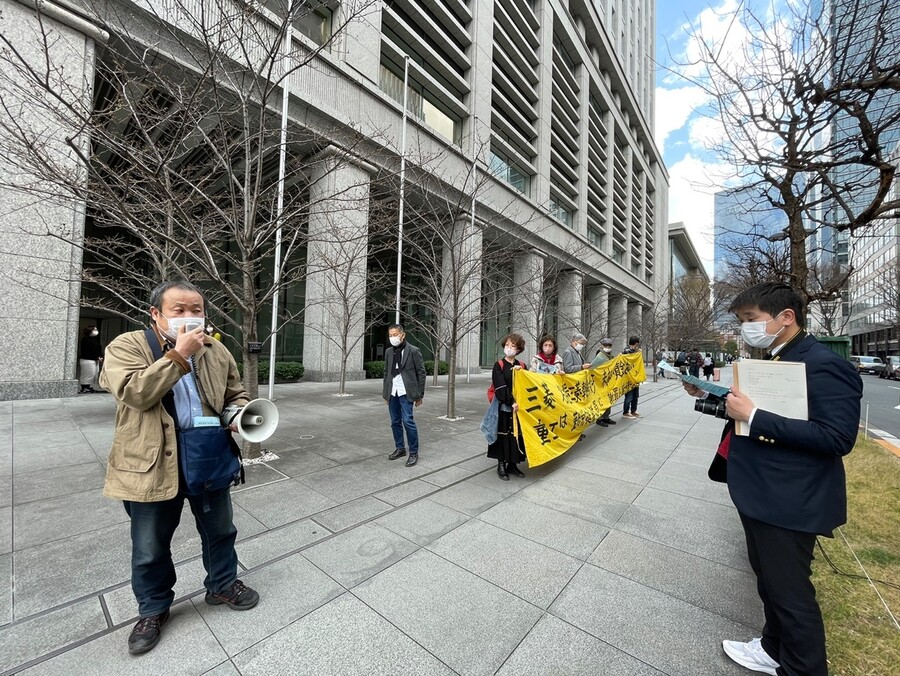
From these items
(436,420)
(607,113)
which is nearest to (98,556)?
(436,420)

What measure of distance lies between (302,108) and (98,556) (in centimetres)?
1478

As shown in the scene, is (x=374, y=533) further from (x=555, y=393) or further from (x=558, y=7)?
(x=558, y=7)

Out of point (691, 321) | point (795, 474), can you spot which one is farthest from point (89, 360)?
point (691, 321)

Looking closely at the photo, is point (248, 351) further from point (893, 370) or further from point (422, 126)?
point (893, 370)

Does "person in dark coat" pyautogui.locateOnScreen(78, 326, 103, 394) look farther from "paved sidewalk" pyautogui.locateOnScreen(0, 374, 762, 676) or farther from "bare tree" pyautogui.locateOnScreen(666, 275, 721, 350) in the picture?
"bare tree" pyautogui.locateOnScreen(666, 275, 721, 350)

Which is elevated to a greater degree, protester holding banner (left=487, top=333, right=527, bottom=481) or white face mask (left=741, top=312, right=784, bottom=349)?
white face mask (left=741, top=312, right=784, bottom=349)

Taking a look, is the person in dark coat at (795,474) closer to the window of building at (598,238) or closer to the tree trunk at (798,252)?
the tree trunk at (798,252)

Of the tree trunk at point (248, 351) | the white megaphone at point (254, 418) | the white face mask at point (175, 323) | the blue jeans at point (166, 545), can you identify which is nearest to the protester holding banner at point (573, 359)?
the tree trunk at point (248, 351)

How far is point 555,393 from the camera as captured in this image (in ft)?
19.0

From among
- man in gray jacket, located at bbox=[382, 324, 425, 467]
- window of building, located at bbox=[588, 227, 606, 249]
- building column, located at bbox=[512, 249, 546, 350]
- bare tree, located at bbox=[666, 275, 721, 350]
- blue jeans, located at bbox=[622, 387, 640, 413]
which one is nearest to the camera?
man in gray jacket, located at bbox=[382, 324, 425, 467]

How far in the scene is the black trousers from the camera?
5.81 ft

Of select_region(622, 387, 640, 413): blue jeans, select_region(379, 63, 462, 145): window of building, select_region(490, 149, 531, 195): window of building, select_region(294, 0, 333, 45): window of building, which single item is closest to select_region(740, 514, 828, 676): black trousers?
select_region(622, 387, 640, 413): blue jeans

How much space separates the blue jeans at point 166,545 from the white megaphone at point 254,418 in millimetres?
489

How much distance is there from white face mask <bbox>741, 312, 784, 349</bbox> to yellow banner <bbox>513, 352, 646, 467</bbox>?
10.4 feet
